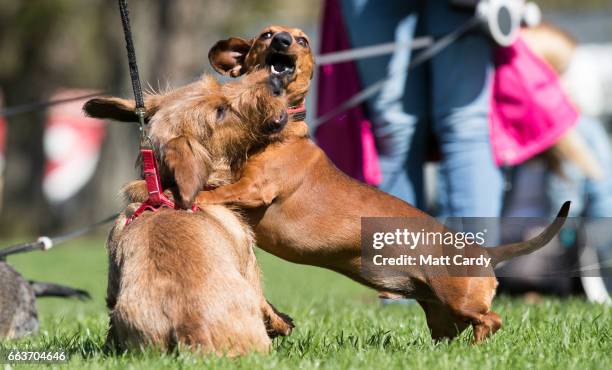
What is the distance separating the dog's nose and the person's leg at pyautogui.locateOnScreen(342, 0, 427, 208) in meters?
1.24

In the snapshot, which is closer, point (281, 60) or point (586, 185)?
point (281, 60)

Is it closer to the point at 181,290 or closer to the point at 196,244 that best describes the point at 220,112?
the point at 196,244

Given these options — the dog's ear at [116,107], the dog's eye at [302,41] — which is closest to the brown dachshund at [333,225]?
the dog's ear at [116,107]

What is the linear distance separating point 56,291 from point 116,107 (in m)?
1.69

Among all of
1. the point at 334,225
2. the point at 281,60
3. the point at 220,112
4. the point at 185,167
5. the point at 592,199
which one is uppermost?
the point at 281,60

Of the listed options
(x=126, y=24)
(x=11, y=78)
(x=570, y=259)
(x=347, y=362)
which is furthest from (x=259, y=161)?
(x=11, y=78)

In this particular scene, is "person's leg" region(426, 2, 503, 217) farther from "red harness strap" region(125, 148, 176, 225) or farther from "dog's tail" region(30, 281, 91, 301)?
"red harness strap" region(125, 148, 176, 225)

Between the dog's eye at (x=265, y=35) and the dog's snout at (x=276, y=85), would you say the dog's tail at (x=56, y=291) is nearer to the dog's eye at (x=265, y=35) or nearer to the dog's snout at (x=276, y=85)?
the dog's eye at (x=265, y=35)

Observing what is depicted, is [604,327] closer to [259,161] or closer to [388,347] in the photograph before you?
[388,347]

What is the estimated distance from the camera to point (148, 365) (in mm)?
3334

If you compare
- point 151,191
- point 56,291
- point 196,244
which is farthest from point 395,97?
point 196,244

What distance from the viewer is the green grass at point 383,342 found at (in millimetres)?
Answer: 3482

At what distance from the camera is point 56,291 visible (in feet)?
18.3

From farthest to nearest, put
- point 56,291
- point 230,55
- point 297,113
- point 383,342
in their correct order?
1. point 56,291
2. point 230,55
3. point 297,113
4. point 383,342
